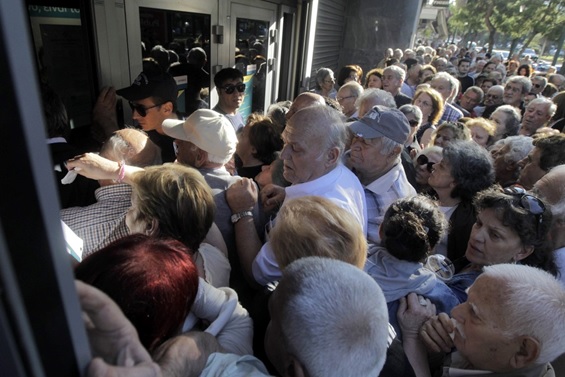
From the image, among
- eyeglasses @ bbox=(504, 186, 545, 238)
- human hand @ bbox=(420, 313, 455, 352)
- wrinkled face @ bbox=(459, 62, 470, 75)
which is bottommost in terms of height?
human hand @ bbox=(420, 313, 455, 352)

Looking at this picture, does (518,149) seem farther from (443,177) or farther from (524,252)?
(524,252)

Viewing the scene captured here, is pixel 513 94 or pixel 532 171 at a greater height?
pixel 513 94

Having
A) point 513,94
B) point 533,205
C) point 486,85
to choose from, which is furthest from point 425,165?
point 486,85

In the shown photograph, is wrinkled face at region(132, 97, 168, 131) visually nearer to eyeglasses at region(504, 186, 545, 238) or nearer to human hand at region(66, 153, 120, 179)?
human hand at region(66, 153, 120, 179)

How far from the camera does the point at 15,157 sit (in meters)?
0.32

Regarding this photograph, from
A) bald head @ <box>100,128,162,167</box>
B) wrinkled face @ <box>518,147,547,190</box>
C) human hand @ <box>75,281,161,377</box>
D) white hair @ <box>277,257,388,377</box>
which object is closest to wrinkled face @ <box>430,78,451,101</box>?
wrinkled face @ <box>518,147,547,190</box>

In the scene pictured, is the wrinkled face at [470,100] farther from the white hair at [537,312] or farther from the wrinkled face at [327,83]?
the white hair at [537,312]

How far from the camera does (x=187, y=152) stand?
1.95 meters

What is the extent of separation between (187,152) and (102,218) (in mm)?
577

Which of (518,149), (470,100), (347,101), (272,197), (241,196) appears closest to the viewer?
(241,196)

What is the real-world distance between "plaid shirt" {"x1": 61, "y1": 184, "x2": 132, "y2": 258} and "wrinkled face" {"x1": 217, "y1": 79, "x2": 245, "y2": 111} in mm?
2111

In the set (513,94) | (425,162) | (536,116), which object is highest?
(513,94)

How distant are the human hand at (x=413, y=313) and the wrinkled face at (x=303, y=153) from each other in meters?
0.83

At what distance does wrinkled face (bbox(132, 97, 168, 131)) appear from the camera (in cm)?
261
